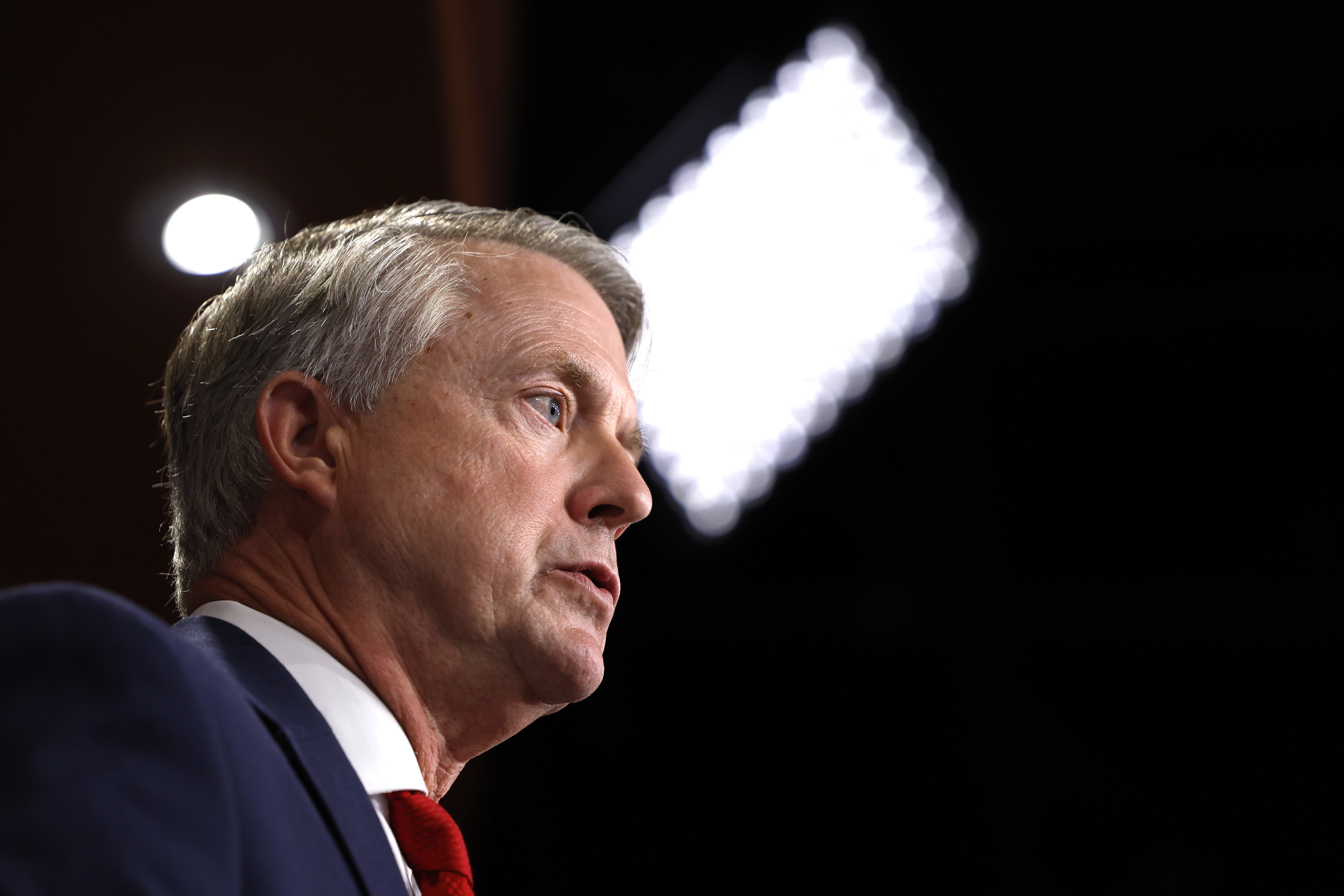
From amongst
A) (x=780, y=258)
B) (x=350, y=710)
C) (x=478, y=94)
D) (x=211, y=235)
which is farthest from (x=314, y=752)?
(x=780, y=258)

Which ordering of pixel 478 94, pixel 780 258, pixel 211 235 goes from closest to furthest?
pixel 211 235 → pixel 478 94 → pixel 780 258

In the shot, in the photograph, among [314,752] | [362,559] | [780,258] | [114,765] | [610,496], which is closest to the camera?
[114,765]

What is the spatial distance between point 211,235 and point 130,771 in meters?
1.88

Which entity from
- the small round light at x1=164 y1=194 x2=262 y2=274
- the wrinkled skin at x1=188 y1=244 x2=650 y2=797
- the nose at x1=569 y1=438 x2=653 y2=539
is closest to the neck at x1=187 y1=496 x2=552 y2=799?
the wrinkled skin at x1=188 y1=244 x2=650 y2=797

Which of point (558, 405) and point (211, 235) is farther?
point (211, 235)

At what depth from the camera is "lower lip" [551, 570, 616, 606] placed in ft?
3.99

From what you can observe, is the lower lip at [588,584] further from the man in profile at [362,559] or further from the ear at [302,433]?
the ear at [302,433]

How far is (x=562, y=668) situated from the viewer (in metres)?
1.17

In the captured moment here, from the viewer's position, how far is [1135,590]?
4324 millimetres

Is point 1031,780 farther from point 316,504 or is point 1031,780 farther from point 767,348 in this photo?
point 316,504

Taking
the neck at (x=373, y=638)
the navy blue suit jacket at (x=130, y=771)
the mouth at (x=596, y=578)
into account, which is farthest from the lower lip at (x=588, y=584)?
the navy blue suit jacket at (x=130, y=771)

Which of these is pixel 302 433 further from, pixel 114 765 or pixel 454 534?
pixel 114 765

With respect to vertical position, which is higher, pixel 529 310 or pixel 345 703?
pixel 529 310

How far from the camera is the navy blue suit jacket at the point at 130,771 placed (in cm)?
62
